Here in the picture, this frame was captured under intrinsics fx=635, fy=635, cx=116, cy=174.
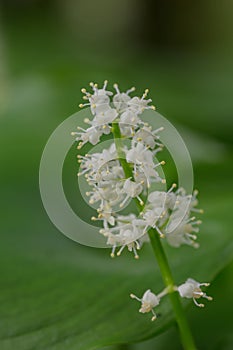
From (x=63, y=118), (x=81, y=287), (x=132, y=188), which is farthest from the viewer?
(x=63, y=118)

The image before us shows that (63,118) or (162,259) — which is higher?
(63,118)

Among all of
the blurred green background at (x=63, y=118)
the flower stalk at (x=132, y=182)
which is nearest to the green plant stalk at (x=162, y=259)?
the flower stalk at (x=132, y=182)

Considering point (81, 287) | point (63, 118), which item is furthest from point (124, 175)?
point (63, 118)

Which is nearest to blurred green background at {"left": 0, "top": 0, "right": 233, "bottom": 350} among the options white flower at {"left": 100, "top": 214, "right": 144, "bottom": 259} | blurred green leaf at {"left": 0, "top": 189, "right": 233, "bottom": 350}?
blurred green leaf at {"left": 0, "top": 189, "right": 233, "bottom": 350}

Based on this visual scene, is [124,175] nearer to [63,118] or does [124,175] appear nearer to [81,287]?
[81,287]

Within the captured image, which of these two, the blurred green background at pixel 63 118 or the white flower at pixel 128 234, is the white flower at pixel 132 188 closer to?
the white flower at pixel 128 234

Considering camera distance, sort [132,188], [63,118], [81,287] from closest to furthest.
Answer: [132,188], [81,287], [63,118]

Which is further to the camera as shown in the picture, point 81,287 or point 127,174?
point 81,287

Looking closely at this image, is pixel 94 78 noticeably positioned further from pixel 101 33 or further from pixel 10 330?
pixel 101 33

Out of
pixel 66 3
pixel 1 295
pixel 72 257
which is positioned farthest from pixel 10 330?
pixel 66 3
